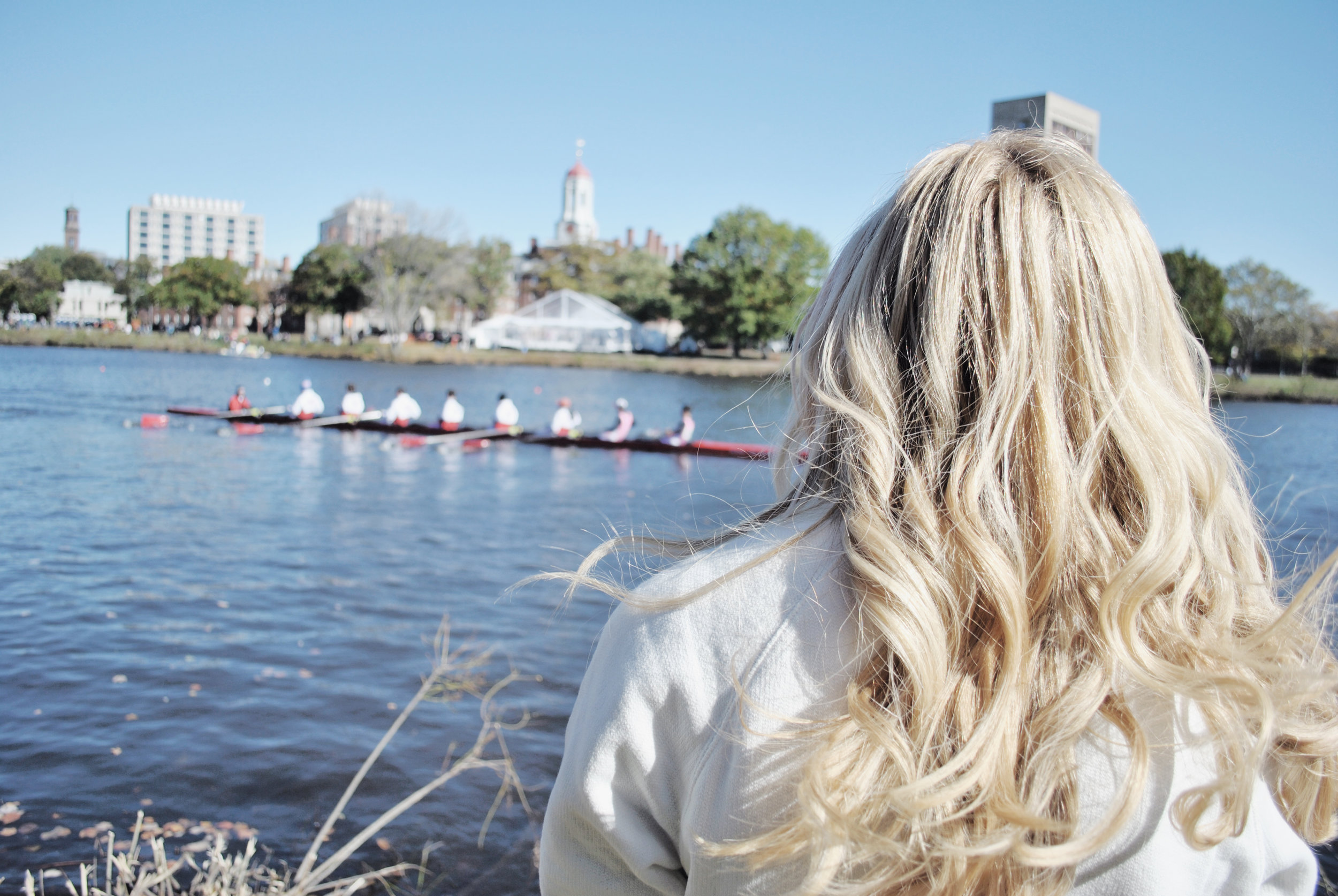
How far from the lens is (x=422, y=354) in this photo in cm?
5744

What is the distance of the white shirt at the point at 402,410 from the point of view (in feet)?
70.7

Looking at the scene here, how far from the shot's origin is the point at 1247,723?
1.05 meters

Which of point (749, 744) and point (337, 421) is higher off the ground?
point (749, 744)

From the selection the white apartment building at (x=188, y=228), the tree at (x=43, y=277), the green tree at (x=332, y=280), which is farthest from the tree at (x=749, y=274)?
the white apartment building at (x=188, y=228)

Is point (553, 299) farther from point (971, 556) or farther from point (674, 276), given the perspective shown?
point (971, 556)

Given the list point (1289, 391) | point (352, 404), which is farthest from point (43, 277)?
point (1289, 391)

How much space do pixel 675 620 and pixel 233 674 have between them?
23.3 feet

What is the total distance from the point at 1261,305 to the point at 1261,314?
0.57m

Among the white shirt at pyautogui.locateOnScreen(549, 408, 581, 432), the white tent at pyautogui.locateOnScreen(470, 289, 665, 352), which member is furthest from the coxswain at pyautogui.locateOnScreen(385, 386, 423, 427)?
the white tent at pyautogui.locateOnScreen(470, 289, 665, 352)

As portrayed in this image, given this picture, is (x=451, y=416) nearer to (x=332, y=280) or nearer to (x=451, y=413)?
(x=451, y=413)

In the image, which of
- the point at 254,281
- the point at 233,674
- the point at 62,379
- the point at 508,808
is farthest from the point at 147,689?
the point at 254,281

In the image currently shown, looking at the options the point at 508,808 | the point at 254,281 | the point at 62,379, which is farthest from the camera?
the point at 254,281

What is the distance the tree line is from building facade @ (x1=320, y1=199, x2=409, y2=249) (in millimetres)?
47561

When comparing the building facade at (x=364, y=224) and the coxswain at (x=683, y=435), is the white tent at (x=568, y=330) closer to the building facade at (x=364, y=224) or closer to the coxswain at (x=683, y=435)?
the building facade at (x=364, y=224)
